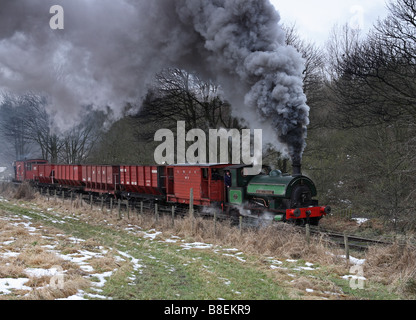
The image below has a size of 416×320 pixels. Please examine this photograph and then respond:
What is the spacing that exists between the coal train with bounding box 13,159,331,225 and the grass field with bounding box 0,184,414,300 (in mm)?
1290

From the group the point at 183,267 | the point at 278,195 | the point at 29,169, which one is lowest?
the point at 183,267

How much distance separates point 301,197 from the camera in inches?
459

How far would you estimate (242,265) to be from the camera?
8.25 metres

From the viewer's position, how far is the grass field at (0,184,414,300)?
19.4 ft

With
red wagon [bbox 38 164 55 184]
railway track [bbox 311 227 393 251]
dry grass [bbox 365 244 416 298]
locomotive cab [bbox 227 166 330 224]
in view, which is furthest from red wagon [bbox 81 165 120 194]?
dry grass [bbox 365 244 416 298]

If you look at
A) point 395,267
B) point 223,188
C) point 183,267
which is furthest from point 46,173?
point 395,267

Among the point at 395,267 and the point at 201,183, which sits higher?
the point at 201,183

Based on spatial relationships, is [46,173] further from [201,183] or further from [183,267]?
[183,267]

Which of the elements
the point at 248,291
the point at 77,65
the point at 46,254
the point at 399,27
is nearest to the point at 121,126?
→ the point at 77,65

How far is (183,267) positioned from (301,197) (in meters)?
5.12

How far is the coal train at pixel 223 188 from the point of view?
38.0ft

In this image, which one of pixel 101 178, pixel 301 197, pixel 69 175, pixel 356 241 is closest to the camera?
pixel 356 241
